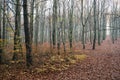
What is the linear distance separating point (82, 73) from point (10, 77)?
14.2ft

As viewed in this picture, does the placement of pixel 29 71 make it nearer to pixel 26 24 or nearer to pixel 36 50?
pixel 26 24

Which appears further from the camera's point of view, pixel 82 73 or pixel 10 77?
pixel 82 73

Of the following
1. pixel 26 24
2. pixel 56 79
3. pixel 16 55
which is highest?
pixel 26 24

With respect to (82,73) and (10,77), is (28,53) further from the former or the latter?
(82,73)

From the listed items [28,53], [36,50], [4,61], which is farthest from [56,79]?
[36,50]

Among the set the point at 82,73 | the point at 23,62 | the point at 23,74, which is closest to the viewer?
the point at 23,74

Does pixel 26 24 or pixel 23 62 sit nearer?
pixel 26 24

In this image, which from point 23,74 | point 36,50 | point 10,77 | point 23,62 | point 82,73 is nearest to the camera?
point 10,77

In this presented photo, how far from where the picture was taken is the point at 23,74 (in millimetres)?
10227

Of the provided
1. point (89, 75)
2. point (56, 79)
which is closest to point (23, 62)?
point (56, 79)

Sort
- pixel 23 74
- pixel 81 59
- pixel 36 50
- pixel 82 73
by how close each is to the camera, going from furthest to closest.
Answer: pixel 36 50, pixel 81 59, pixel 82 73, pixel 23 74

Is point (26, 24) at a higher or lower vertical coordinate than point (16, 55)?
higher

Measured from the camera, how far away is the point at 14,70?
Answer: 11008mm

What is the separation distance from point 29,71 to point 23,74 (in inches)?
24.9
